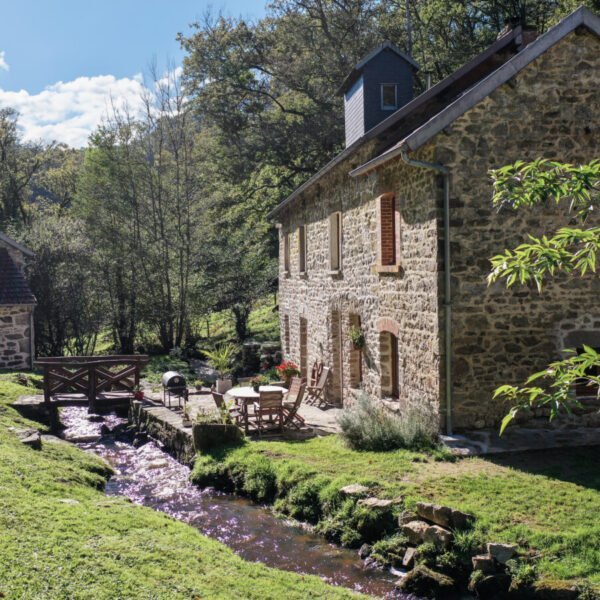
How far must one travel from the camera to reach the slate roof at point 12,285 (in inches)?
899

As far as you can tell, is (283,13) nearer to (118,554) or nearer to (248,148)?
(248,148)

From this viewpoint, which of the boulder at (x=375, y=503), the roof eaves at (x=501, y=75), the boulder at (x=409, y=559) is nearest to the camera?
the boulder at (x=409, y=559)

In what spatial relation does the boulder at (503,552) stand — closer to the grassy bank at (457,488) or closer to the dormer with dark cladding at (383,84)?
the grassy bank at (457,488)

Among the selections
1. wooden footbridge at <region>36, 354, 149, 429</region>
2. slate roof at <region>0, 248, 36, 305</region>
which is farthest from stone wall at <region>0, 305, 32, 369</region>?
wooden footbridge at <region>36, 354, 149, 429</region>

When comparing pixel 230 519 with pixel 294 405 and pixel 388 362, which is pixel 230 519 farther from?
pixel 388 362

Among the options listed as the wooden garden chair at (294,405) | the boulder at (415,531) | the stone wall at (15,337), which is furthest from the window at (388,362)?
the stone wall at (15,337)

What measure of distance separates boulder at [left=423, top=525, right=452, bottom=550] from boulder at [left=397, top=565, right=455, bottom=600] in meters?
0.34

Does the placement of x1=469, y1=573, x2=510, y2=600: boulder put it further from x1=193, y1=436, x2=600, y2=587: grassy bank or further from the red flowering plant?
the red flowering plant

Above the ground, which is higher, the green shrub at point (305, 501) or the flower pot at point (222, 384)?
the flower pot at point (222, 384)

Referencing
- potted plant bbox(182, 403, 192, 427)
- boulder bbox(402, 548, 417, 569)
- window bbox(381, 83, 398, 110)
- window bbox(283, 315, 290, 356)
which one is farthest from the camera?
window bbox(283, 315, 290, 356)

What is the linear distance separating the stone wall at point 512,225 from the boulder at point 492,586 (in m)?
4.28

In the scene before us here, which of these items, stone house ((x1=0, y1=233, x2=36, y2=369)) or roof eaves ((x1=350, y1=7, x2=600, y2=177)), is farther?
stone house ((x1=0, y1=233, x2=36, y2=369))

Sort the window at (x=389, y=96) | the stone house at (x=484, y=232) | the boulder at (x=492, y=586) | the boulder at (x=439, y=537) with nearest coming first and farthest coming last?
1. the boulder at (x=492, y=586)
2. the boulder at (x=439, y=537)
3. the stone house at (x=484, y=232)
4. the window at (x=389, y=96)

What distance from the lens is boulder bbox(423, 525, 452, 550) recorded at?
7809 mm
